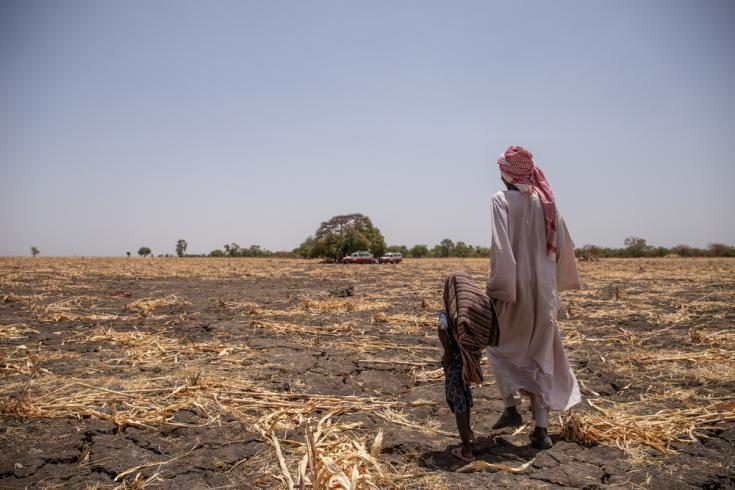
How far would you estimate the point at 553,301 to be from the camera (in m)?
3.53

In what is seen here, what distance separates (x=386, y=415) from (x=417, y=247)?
52136 mm

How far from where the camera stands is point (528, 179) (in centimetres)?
361

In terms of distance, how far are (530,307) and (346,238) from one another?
2967 cm

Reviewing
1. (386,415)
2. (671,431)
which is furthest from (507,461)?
(671,431)

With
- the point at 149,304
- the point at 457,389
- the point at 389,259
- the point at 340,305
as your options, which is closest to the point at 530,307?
the point at 457,389

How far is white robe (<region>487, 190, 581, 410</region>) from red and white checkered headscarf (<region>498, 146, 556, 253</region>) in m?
0.05

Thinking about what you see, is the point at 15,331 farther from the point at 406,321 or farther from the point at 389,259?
the point at 389,259

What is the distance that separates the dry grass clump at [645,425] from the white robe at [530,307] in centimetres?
25

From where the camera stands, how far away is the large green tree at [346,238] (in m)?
33.0

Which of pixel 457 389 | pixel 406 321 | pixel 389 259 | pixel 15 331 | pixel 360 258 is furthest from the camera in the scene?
pixel 389 259

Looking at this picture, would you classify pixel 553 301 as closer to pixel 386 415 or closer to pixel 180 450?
pixel 386 415

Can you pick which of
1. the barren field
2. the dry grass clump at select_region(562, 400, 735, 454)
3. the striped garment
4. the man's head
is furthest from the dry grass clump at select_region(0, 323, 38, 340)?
the dry grass clump at select_region(562, 400, 735, 454)

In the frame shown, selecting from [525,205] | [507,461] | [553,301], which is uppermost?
[525,205]

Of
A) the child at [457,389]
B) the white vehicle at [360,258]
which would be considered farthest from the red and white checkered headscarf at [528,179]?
the white vehicle at [360,258]
